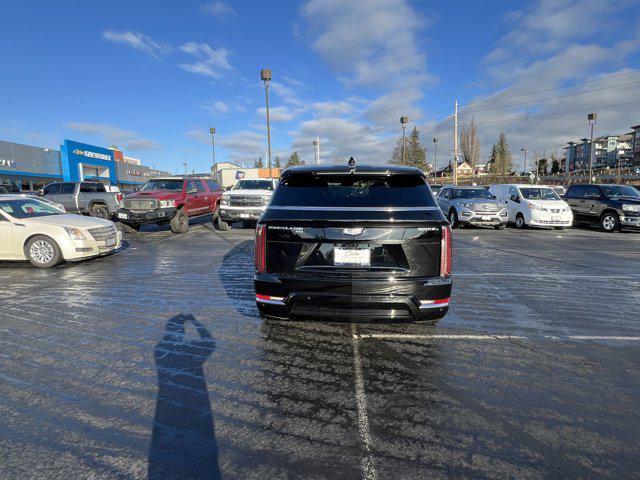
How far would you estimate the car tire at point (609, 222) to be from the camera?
50.3 feet

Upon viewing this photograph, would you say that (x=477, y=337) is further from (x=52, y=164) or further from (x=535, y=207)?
(x=52, y=164)

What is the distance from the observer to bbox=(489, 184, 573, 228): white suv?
15.2 m

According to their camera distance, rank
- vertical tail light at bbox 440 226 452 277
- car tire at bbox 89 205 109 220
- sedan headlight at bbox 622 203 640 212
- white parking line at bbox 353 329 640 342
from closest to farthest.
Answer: vertical tail light at bbox 440 226 452 277, white parking line at bbox 353 329 640 342, sedan headlight at bbox 622 203 640 212, car tire at bbox 89 205 109 220

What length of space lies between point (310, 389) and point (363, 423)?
0.60 meters

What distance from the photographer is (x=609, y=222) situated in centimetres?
1559

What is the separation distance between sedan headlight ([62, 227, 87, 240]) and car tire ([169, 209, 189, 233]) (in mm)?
5633

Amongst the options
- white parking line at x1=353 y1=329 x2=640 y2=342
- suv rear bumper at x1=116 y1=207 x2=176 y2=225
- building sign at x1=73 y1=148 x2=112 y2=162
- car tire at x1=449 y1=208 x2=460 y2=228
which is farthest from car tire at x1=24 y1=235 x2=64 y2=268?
building sign at x1=73 y1=148 x2=112 y2=162

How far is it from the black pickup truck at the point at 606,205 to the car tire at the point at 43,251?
18133 millimetres

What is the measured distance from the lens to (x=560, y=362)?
3.73 meters

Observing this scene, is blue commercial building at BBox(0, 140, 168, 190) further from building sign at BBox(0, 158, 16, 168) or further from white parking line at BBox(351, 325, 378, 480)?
white parking line at BBox(351, 325, 378, 480)

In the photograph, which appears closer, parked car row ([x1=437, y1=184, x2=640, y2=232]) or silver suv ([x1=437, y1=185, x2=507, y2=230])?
parked car row ([x1=437, y1=184, x2=640, y2=232])

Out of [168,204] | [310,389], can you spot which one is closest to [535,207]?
[168,204]

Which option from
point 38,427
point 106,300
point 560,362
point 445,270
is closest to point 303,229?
point 445,270

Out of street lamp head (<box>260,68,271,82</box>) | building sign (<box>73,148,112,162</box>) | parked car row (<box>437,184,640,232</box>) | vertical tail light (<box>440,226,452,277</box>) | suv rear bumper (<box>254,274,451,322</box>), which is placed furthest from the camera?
building sign (<box>73,148,112,162</box>)
